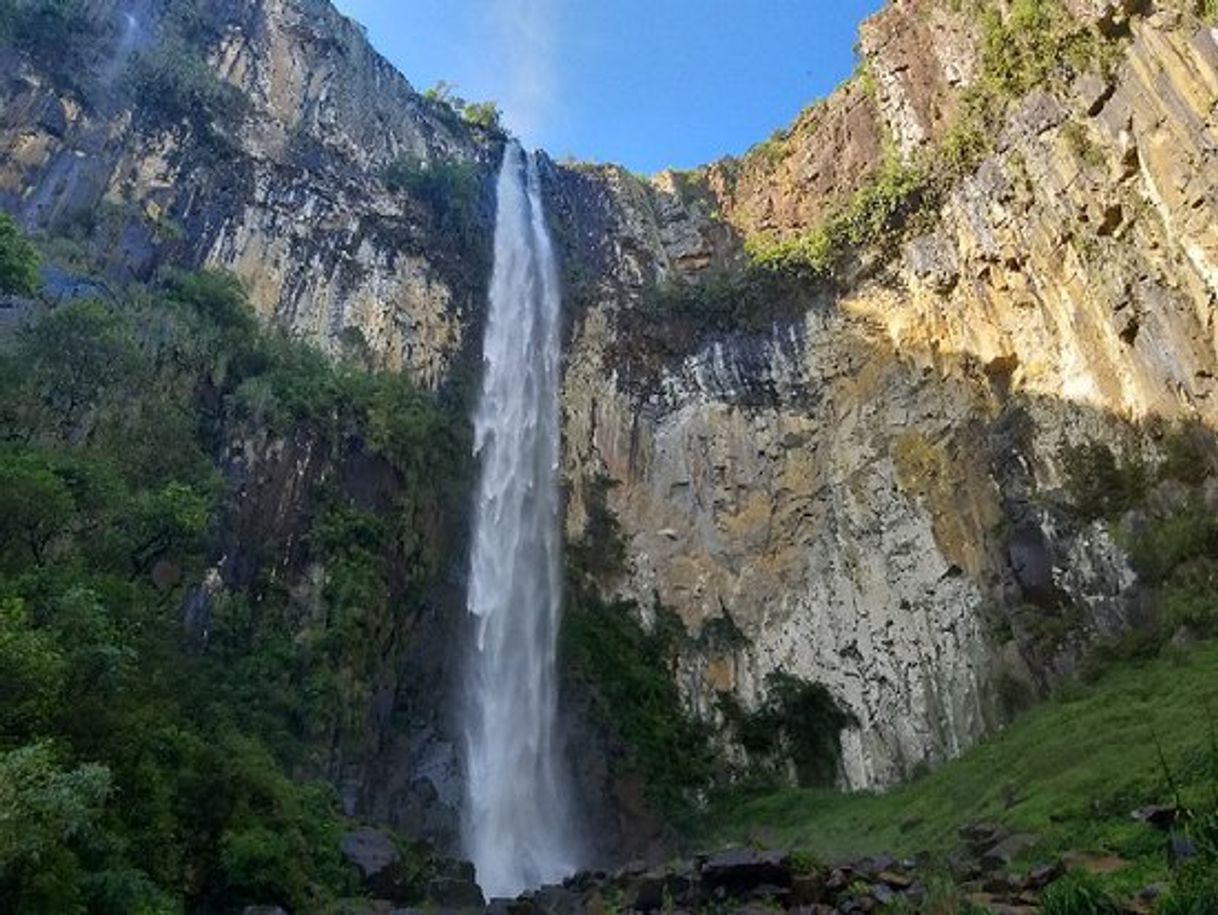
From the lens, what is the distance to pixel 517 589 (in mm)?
27000

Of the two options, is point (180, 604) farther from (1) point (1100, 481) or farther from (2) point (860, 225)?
Answer: (2) point (860, 225)

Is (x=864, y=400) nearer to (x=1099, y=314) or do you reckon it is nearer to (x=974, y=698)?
(x=1099, y=314)

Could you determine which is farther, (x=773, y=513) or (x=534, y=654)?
(x=773, y=513)

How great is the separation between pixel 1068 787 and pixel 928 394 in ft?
49.9

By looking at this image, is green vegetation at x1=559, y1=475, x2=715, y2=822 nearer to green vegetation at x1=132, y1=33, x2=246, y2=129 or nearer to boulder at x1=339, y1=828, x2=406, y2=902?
boulder at x1=339, y1=828, x2=406, y2=902

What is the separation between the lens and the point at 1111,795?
39.7ft

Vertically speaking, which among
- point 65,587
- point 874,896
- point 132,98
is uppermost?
point 132,98

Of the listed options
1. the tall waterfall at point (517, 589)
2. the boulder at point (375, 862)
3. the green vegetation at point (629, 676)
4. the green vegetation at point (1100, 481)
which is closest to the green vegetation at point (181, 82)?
the tall waterfall at point (517, 589)

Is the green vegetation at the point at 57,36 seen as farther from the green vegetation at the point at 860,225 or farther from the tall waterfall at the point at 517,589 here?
the green vegetation at the point at 860,225

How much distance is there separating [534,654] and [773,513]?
777cm

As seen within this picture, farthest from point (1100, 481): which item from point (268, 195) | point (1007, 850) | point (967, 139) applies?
point (268, 195)

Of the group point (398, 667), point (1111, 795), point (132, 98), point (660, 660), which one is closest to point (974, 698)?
point (660, 660)

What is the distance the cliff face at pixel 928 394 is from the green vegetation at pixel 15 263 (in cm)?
1469

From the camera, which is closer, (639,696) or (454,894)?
(454,894)
